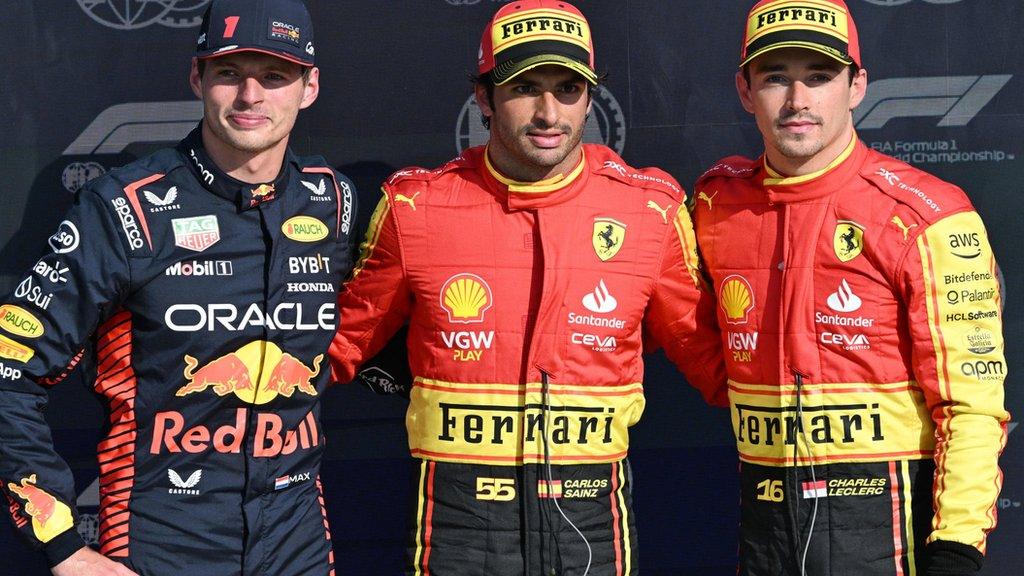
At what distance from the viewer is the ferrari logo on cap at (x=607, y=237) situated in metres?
2.63

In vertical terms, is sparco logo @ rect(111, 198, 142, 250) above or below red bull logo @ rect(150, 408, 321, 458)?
above

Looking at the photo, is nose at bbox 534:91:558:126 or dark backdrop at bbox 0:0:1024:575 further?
dark backdrop at bbox 0:0:1024:575

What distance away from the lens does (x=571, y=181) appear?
105 inches

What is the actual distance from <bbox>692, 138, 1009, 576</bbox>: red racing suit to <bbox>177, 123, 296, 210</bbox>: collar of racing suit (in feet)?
3.62

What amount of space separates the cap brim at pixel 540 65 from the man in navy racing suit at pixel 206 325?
448 millimetres

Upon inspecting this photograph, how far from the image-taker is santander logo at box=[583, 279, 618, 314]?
2607mm

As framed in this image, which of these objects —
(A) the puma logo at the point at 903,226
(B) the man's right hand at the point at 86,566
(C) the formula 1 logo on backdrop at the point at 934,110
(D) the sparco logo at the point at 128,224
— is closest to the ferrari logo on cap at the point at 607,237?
(A) the puma logo at the point at 903,226

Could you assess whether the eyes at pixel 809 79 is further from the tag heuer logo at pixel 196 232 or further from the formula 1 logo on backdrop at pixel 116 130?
the formula 1 logo on backdrop at pixel 116 130

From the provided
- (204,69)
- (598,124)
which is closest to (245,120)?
(204,69)

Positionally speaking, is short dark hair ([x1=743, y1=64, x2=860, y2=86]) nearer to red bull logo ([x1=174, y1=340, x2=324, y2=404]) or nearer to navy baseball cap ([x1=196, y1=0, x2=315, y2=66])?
navy baseball cap ([x1=196, y1=0, x2=315, y2=66])

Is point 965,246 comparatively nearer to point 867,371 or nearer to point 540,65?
point 867,371

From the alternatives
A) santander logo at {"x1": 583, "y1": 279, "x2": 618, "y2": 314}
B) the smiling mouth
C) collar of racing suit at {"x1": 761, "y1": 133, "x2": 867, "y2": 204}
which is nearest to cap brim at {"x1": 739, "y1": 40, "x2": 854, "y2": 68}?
collar of racing suit at {"x1": 761, "y1": 133, "x2": 867, "y2": 204}

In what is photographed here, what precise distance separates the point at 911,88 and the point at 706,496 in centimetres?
136

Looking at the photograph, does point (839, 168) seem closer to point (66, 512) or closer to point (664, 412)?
point (664, 412)
